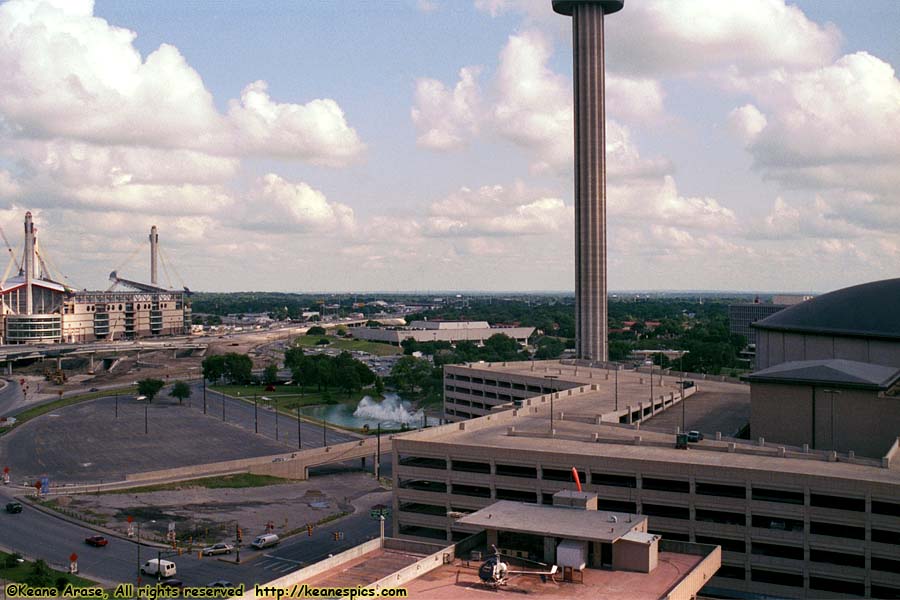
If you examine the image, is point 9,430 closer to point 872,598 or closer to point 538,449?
point 538,449

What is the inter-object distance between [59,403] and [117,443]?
156ft

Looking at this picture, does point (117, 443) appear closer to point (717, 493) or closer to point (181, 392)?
point (181, 392)

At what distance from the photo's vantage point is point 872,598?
188ft

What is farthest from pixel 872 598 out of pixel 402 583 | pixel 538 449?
pixel 402 583

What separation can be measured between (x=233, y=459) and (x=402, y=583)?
9079 centimetres

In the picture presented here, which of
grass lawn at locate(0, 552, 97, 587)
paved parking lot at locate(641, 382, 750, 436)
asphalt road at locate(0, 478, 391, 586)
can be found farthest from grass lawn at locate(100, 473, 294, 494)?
paved parking lot at locate(641, 382, 750, 436)

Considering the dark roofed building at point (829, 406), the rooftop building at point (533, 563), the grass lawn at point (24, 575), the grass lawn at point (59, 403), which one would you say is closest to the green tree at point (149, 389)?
the grass lawn at point (59, 403)

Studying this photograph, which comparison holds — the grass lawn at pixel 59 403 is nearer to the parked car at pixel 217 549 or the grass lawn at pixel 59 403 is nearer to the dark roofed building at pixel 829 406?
the parked car at pixel 217 549

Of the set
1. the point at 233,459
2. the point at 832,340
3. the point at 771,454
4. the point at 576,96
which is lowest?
the point at 233,459

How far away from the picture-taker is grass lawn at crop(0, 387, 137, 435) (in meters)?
154

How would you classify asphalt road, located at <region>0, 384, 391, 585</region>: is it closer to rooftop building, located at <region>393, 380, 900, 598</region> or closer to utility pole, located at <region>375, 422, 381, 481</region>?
rooftop building, located at <region>393, 380, 900, 598</region>

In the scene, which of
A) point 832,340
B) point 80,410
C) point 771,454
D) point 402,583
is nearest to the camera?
point 402,583

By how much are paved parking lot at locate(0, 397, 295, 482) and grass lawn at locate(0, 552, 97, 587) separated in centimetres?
3944

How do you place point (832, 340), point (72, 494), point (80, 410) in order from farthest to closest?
point (80, 410)
point (832, 340)
point (72, 494)
